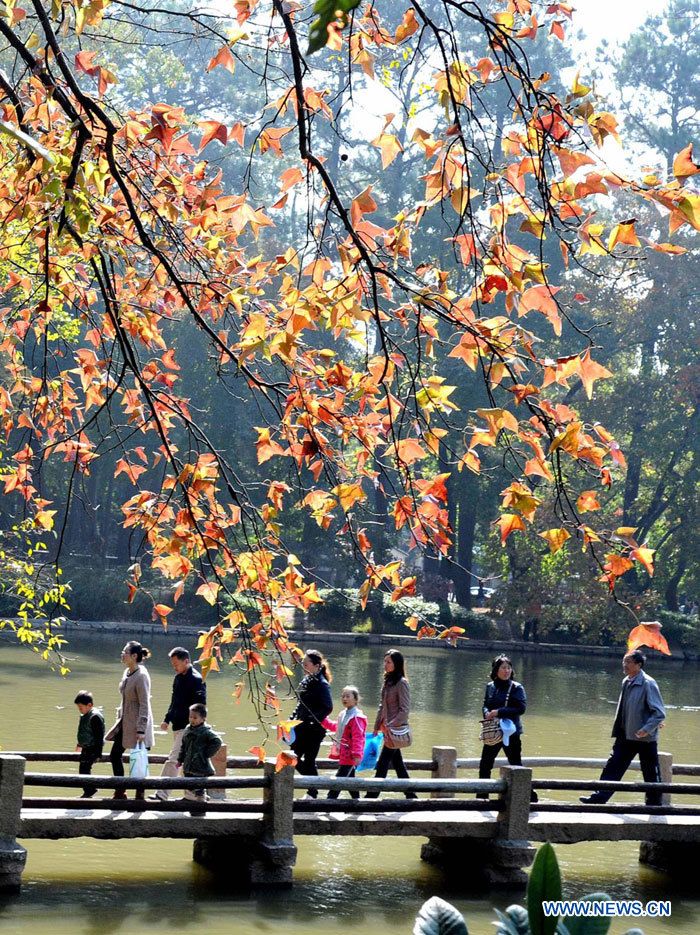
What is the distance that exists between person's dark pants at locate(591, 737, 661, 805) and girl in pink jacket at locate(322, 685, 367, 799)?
218cm

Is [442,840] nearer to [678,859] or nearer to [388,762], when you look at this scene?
[388,762]

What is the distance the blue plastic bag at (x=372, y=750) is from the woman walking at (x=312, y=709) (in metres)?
0.49

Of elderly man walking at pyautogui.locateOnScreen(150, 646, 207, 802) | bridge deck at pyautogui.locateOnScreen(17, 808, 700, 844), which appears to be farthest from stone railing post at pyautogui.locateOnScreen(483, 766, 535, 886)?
elderly man walking at pyautogui.locateOnScreen(150, 646, 207, 802)

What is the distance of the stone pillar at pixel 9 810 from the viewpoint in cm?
934

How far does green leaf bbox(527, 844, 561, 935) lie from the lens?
6.82 feet

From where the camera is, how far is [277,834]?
402 inches

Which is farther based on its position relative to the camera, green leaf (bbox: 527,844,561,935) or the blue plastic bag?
the blue plastic bag

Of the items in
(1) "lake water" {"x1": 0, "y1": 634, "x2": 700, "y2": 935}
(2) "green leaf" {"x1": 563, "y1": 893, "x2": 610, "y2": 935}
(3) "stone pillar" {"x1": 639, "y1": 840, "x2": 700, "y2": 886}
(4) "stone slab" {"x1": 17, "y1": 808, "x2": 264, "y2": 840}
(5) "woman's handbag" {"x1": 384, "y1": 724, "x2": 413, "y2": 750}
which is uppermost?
(2) "green leaf" {"x1": 563, "y1": 893, "x2": 610, "y2": 935}

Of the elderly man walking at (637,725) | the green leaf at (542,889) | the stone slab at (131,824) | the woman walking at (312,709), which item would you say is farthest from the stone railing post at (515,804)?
the green leaf at (542,889)

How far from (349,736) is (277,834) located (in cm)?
157

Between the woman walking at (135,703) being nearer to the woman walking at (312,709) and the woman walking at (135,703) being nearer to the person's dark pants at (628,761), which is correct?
the woman walking at (312,709)

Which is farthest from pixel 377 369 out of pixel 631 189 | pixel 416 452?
pixel 631 189

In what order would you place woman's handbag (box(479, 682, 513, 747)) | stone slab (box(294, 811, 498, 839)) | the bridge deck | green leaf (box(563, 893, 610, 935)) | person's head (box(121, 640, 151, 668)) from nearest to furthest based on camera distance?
1. green leaf (box(563, 893, 610, 935))
2. the bridge deck
3. stone slab (box(294, 811, 498, 839))
4. person's head (box(121, 640, 151, 668))
5. woman's handbag (box(479, 682, 513, 747))

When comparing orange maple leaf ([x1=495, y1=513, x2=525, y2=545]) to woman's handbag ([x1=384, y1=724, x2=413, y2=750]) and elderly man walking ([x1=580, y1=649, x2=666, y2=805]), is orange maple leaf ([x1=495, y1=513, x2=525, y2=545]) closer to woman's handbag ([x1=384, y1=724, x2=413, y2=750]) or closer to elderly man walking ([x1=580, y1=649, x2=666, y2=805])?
elderly man walking ([x1=580, y1=649, x2=666, y2=805])
